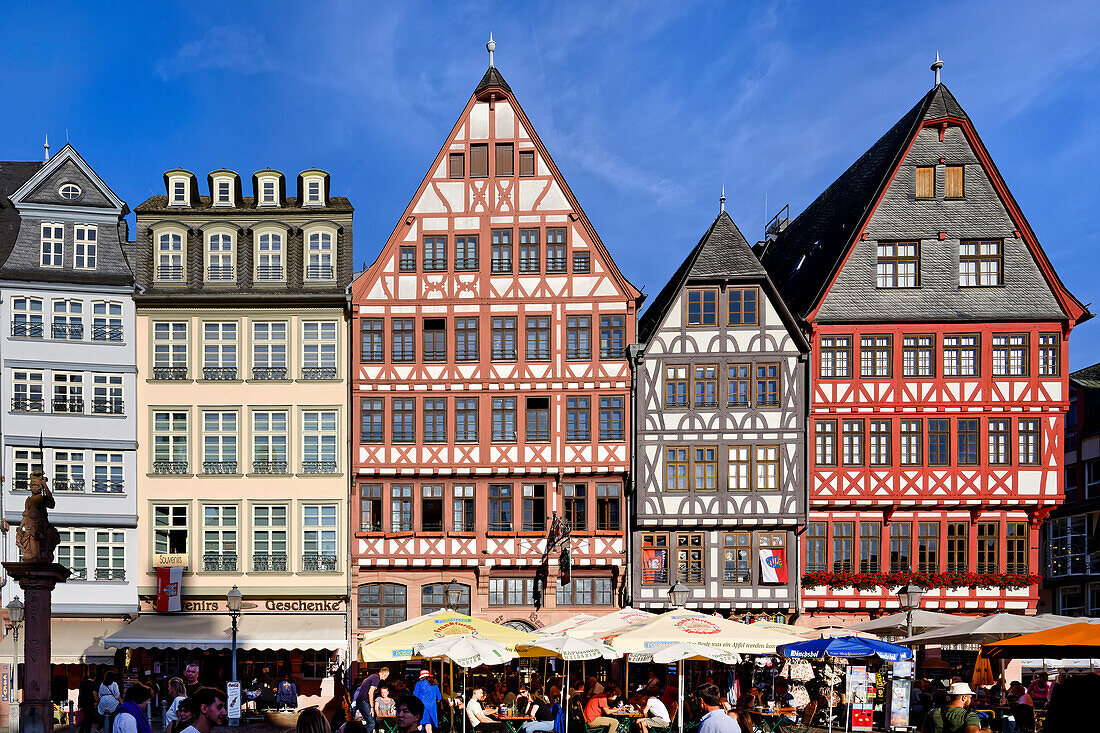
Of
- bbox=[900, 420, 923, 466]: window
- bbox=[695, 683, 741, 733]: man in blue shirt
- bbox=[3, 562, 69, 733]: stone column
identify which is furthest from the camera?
bbox=[900, 420, 923, 466]: window

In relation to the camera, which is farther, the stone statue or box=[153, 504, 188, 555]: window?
box=[153, 504, 188, 555]: window

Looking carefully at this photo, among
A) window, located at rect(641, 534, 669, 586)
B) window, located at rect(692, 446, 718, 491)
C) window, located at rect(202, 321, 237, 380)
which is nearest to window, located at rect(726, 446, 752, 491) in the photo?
window, located at rect(692, 446, 718, 491)

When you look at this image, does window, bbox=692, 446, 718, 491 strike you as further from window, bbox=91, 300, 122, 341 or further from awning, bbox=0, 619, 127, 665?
window, bbox=91, 300, 122, 341

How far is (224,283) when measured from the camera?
32.2 meters

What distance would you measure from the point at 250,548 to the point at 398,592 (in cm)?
435

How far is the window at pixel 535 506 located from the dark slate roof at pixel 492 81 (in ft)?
37.0

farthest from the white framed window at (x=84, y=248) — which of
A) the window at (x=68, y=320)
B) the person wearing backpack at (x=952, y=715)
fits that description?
the person wearing backpack at (x=952, y=715)

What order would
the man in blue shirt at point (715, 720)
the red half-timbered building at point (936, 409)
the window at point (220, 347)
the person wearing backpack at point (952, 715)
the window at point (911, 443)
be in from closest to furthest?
the man in blue shirt at point (715, 720) < the person wearing backpack at point (952, 715) < the red half-timbered building at point (936, 409) < the window at point (911, 443) < the window at point (220, 347)

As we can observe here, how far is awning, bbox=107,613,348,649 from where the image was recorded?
29219 millimetres

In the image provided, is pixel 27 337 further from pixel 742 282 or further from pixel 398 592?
pixel 742 282

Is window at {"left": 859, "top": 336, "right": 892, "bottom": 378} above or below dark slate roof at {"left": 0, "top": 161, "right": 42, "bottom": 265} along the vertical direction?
below

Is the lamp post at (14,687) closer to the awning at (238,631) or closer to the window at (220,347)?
the awning at (238,631)

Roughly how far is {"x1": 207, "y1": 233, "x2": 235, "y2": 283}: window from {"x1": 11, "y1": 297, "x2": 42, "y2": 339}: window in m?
4.82

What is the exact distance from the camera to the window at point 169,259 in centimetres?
3212
